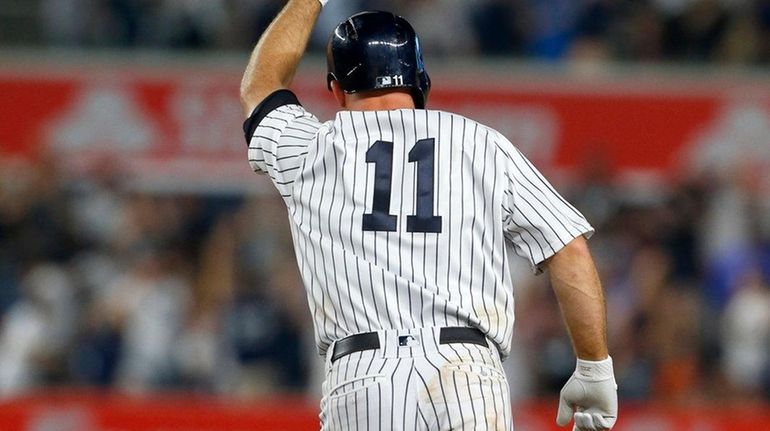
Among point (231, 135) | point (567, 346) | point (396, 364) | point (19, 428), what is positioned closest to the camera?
point (396, 364)

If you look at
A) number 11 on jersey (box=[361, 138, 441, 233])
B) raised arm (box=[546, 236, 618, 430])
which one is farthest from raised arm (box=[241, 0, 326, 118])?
raised arm (box=[546, 236, 618, 430])

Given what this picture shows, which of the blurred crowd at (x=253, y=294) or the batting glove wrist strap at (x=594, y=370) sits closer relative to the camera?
the batting glove wrist strap at (x=594, y=370)

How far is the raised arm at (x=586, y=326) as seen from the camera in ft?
14.3

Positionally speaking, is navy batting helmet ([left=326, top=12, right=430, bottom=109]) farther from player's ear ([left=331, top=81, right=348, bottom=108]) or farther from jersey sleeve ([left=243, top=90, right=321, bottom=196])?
jersey sleeve ([left=243, top=90, right=321, bottom=196])

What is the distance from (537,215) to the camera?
4.38m

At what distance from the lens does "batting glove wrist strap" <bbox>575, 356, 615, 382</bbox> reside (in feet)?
14.6

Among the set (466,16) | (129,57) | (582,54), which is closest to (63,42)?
(129,57)

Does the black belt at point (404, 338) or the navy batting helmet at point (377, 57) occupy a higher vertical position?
the navy batting helmet at point (377, 57)

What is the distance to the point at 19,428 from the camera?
331 inches

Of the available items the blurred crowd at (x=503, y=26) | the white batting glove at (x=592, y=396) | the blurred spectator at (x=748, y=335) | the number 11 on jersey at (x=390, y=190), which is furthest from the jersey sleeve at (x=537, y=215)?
the blurred crowd at (x=503, y=26)

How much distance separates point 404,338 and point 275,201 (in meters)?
7.60

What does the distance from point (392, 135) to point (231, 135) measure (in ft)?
26.7

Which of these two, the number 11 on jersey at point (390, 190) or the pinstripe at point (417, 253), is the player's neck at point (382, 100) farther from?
the number 11 on jersey at point (390, 190)

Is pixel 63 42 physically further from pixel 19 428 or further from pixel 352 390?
pixel 352 390
